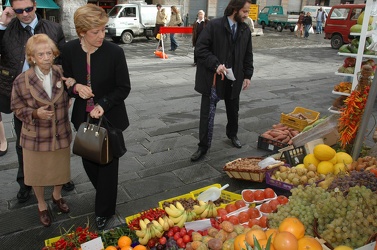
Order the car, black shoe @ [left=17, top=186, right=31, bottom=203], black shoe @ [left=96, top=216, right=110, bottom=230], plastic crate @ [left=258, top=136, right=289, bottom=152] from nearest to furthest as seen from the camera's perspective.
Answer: black shoe @ [left=96, top=216, right=110, bottom=230] → black shoe @ [left=17, top=186, right=31, bottom=203] → plastic crate @ [left=258, top=136, right=289, bottom=152] → the car

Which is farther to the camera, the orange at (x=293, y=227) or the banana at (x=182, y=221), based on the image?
the banana at (x=182, y=221)

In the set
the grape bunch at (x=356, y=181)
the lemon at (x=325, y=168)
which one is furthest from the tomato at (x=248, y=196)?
the lemon at (x=325, y=168)

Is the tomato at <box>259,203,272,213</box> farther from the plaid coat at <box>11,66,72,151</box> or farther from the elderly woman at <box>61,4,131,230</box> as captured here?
the plaid coat at <box>11,66,72,151</box>

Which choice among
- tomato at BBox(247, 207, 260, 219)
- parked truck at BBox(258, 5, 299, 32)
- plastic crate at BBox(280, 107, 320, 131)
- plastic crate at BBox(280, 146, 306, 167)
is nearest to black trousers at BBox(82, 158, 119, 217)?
tomato at BBox(247, 207, 260, 219)

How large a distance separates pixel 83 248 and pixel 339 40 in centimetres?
1715

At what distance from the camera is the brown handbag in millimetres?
2759

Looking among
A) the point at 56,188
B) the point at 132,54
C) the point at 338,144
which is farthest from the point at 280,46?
the point at 56,188

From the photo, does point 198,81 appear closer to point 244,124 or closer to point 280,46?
point 244,124

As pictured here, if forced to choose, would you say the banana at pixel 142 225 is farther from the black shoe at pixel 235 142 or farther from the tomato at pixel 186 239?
the black shoe at pixel 235 142

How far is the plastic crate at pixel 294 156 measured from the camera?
13.6 ft

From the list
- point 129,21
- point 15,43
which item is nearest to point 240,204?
point 15,43

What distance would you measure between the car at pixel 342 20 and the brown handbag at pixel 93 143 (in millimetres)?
15373

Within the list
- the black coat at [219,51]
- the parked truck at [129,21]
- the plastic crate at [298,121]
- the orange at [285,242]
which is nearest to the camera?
the orange at [285,242]

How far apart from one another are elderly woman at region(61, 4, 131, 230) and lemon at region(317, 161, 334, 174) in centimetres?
213
